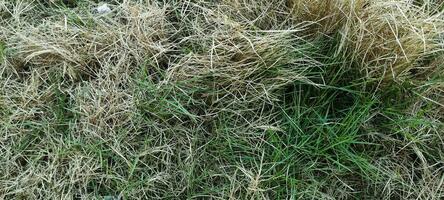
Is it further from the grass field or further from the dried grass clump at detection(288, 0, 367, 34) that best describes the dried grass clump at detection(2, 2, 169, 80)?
the dried grass clump at detection(288, 0, 367, 34)

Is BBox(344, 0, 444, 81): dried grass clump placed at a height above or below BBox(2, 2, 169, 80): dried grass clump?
above

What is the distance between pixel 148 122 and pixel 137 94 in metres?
0.12

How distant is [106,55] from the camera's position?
2.13 meters

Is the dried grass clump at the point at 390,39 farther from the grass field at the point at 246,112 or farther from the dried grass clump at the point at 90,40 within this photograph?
the dried grass clump at the point at 90,40

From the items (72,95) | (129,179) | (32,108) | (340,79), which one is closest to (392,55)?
(340,79)

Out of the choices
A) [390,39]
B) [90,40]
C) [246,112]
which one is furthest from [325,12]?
[90,40]

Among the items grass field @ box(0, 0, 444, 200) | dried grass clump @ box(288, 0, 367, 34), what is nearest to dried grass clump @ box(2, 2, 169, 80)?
grass field @ box(0, 0, 444, 200)

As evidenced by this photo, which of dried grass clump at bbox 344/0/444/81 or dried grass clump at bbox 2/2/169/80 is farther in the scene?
dried grass clump at bbox 2/2/169/80

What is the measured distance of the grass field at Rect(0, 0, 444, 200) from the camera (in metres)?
1.93

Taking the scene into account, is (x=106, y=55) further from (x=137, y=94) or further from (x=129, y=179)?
(x=129, y=179)

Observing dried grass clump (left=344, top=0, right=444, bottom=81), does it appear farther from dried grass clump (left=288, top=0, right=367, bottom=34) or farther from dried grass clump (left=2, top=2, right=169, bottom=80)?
dried grass clump (left=2, top=2, right=169, bottom=80)

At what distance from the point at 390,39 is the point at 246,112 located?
0.58m

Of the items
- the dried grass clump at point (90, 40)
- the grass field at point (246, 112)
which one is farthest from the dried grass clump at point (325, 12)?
the dried grass clump at point (90, 40)

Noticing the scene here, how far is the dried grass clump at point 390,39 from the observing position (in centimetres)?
195
